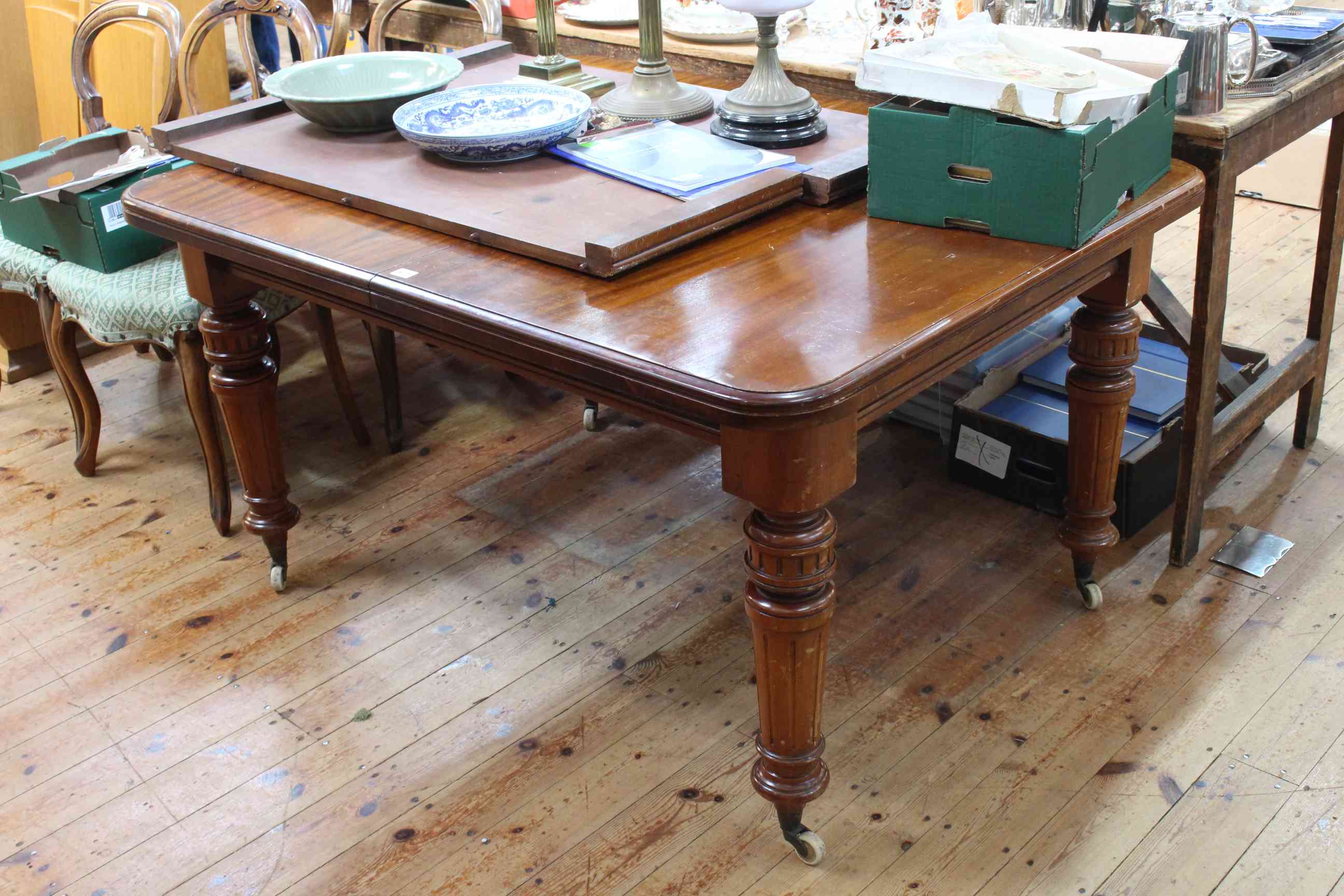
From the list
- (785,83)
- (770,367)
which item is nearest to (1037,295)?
(770,367)

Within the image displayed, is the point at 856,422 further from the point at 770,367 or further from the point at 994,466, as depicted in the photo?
the point at 994,466

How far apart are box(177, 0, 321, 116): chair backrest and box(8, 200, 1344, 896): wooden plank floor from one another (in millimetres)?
812

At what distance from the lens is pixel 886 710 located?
193 centimetres

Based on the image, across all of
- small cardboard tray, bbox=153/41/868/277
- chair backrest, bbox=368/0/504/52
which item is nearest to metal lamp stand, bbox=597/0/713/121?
small cardboard tray, bbox=153/41/868/277

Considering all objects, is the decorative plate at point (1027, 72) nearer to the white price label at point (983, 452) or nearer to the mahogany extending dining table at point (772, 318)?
the mahogany extending dining table at point (772, 318)

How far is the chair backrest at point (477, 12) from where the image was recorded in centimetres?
256

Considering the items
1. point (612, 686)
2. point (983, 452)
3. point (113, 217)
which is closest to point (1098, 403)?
point (983, 452)

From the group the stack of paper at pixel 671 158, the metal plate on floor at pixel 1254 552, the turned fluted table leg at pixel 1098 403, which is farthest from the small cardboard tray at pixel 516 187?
the metal plate on floor at pixel 1254 552

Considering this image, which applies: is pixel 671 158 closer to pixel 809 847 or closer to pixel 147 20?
pixel 809 847

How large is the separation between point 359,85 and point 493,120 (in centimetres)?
38

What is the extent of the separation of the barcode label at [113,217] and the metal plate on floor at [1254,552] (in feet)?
6.95

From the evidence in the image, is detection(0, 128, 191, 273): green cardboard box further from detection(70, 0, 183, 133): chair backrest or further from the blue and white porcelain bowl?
the blue and white porcelain bowl

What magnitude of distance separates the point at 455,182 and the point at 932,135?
685mm

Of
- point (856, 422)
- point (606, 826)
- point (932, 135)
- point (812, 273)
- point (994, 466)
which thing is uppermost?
point (932, 135)
